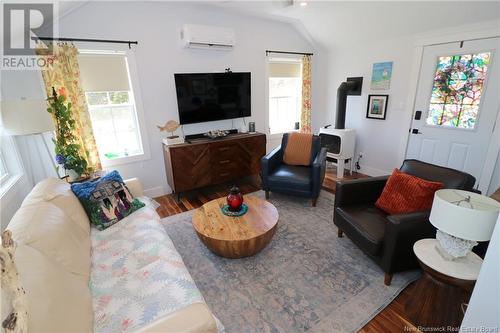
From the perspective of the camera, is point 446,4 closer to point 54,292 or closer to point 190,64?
point 190,64

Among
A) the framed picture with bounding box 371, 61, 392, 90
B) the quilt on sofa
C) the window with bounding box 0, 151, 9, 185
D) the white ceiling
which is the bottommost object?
the quilt on sofa

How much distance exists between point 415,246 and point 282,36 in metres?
3.80

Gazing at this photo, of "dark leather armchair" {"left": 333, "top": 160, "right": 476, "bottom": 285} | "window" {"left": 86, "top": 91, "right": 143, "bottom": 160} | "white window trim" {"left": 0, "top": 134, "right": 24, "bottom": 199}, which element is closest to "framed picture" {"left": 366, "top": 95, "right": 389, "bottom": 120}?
"dark leather armchair" {"left": 333, "top": 160, "right": 476, "bottom": 285}

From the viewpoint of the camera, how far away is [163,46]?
10.4ft

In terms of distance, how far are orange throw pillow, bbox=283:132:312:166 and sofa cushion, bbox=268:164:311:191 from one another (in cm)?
20

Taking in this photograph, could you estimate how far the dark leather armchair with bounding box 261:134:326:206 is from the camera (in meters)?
2.99

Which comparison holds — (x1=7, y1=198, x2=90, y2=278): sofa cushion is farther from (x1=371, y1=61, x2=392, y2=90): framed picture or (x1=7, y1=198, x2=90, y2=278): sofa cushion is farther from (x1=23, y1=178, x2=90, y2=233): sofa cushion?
(x1=371, y1=61, x2=392, y2=90): framed picture

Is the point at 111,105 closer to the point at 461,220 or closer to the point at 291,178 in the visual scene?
the point at 291,178

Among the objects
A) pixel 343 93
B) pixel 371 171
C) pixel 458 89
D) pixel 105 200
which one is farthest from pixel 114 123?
pixel 458 89

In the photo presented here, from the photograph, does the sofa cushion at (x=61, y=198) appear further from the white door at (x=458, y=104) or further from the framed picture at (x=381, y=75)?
the framed picture at (x=381, y=75)

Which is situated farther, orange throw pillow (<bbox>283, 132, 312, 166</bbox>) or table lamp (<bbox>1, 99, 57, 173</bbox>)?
orange throw pillow (<bbox>283, 132, 312, 166</bbox>)

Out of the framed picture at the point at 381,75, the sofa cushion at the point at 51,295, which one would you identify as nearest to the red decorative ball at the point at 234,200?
the sofa cushion at the point at 51,295

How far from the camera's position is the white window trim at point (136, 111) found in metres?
2.97

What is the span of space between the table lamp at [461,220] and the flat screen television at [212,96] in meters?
2.93
